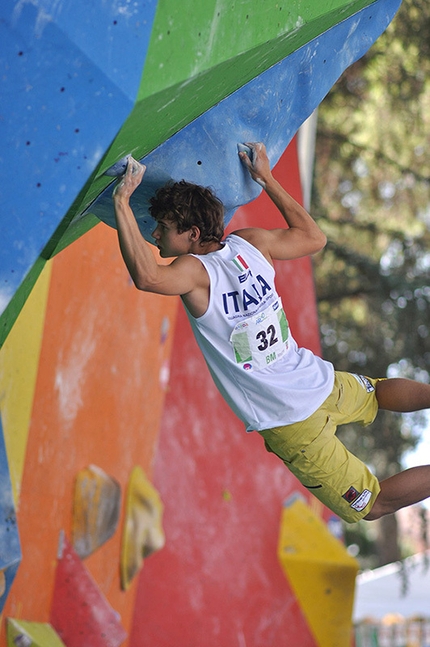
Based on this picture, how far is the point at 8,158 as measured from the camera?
185cm

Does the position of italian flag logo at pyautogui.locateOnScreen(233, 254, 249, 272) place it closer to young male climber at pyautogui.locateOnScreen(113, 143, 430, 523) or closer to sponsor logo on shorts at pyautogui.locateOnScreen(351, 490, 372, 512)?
young male climber at pyautogui.locateOnScreen(113, 143, 430, 523)

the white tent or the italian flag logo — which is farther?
the white tent

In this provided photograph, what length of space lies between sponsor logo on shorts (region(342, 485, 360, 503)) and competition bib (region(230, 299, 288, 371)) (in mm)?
582

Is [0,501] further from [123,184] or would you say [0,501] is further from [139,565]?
[139,565]

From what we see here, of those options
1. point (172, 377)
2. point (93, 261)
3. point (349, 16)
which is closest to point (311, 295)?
point (172, 377)

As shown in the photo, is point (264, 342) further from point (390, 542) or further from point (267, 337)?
point (390, 542)

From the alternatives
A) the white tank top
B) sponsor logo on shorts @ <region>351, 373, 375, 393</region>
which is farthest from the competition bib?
sponsor logo on shorts @ <region>351, 373, 375, 393</region>

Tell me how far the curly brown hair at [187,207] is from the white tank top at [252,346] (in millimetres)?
104

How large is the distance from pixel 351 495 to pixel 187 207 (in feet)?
4.02

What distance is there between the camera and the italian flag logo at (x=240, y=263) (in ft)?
8.27

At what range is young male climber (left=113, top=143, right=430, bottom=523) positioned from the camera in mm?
2426

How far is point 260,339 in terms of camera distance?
2.59 m

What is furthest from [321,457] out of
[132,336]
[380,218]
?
[380,218]

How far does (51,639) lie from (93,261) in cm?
179
